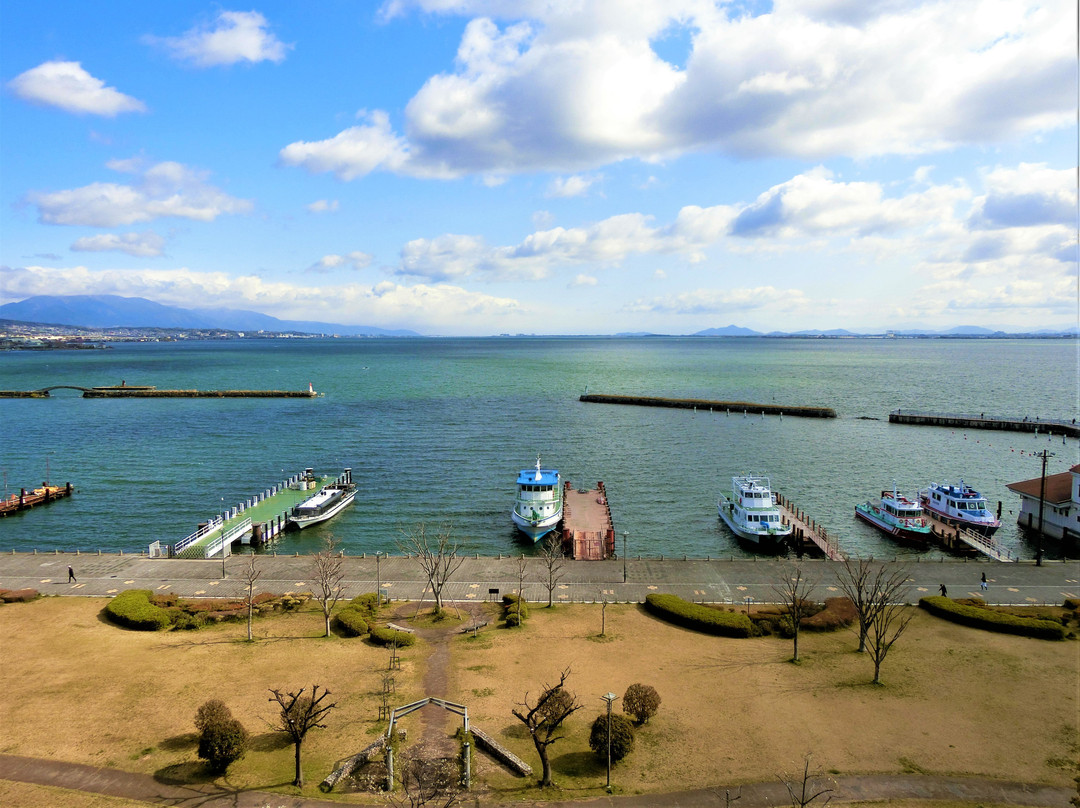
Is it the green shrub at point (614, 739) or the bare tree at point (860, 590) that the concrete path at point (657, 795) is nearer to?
the green shrub at point (614, 739)

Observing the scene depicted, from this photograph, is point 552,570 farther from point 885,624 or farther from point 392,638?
point 885,624

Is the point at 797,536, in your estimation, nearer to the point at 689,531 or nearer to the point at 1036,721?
the point at 689,531

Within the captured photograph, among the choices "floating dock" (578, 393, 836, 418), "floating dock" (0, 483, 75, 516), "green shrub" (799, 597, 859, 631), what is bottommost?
"floating dock" (0, 483, 75, 516)

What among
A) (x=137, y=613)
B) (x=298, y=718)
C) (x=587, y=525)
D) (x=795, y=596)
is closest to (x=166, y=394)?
(x=587, y=525)

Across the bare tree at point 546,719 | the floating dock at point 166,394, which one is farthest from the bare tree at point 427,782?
the floating dock at point 166,394

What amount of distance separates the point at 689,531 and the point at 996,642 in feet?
93.6

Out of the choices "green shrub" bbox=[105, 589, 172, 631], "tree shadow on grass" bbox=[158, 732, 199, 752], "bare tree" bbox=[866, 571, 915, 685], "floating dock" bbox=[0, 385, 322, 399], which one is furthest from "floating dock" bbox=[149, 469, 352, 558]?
"floating dock" bbox=[0, 385, 322, 399]

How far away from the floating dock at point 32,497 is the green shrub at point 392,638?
2165 inches

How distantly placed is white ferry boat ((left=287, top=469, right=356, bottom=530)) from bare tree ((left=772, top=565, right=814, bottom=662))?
42.7m

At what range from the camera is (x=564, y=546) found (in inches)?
2093

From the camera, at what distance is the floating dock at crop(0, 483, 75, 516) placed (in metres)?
63.3

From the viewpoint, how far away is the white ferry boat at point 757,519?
54719 mm

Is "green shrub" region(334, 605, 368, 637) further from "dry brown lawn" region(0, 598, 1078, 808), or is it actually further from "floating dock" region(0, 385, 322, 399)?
"floating dock" region(0, 385, 322, 399)

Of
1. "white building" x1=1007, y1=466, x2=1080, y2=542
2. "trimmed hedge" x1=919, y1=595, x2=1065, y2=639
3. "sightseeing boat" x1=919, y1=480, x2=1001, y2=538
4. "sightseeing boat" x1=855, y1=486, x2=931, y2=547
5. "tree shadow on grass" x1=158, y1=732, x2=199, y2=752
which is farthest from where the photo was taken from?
"sightseeing boat" x1=919, y1=480, x2=1001, y2=538
